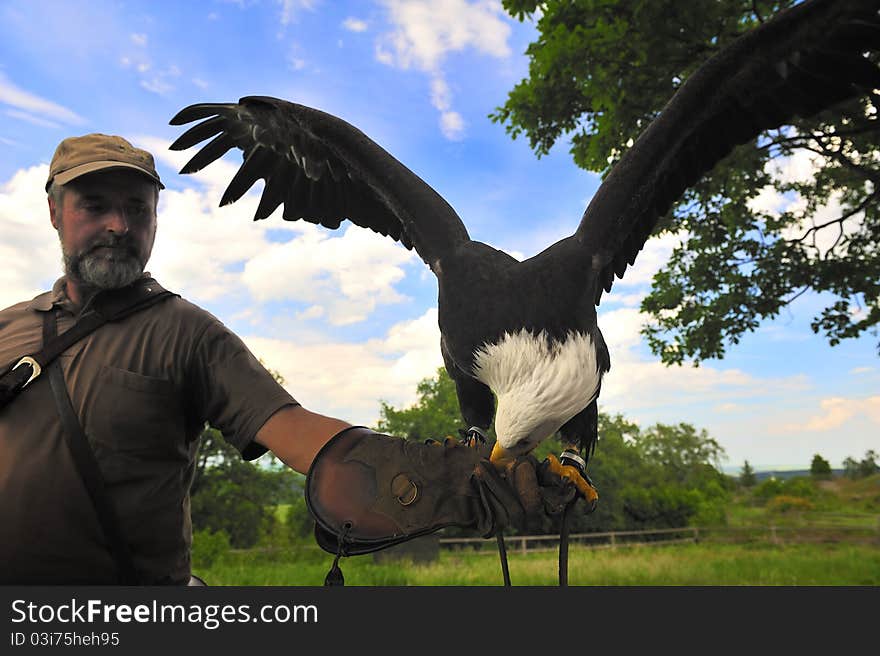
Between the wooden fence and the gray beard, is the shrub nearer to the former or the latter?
the wooden fence

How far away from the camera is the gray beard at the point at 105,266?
6.29 ft

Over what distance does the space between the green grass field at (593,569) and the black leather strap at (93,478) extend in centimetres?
633

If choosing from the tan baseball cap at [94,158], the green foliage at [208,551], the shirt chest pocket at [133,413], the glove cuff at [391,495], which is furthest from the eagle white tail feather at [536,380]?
the green foliage at [208,551]

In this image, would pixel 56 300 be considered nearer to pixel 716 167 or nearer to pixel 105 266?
pixel 105 266

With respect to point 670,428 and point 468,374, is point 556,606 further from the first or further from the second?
point 670,428

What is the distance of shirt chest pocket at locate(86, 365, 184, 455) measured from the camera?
1854mm

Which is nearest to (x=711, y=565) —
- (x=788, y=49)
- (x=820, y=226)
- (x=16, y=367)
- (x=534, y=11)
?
(x=820, y=226)

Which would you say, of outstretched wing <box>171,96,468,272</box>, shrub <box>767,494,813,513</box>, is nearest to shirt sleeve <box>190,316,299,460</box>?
outstretched wing <box>171,96,468,272</box>

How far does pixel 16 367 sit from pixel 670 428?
22841mm

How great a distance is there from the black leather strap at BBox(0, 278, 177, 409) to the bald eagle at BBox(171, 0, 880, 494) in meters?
0.74

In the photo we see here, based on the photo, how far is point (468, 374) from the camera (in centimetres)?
185

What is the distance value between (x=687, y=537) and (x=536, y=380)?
60.6 feet

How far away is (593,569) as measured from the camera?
10984 mm

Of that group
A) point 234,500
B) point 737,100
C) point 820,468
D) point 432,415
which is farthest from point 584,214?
point 820,468
